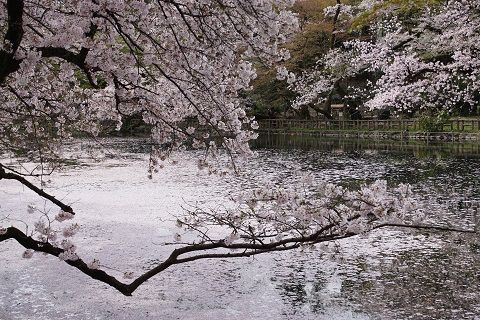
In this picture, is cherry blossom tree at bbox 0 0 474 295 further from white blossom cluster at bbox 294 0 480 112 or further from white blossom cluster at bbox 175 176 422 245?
white blossom cluster at bbox 294 0 480 112

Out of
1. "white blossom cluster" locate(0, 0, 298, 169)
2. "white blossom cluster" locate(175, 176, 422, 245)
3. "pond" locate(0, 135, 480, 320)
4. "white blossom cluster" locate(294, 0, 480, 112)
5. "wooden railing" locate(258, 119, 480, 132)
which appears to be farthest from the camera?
"wooden railing" locate(258, 119, 480, 132)

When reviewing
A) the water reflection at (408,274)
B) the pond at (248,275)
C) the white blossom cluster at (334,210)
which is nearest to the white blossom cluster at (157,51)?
the white blossom cluster at (334,210)

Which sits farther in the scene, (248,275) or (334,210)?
(248,275)

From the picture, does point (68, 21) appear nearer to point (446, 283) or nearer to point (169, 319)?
point (169, 319)

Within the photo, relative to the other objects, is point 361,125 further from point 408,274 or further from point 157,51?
point 157,51

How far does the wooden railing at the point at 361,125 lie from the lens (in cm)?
2964

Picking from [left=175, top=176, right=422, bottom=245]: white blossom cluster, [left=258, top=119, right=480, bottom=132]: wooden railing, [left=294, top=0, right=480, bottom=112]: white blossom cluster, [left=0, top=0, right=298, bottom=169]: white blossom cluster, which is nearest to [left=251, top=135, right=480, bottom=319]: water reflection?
[left=175, top=176, right=422, bottom=245]: white blossom cluster

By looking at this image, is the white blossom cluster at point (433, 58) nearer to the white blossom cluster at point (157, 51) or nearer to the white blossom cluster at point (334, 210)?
the white blossom cluster at point (157, 51)

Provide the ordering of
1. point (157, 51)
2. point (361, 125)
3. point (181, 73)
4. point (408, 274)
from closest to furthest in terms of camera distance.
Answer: point (157, 51) → point (181, 73) → point (408, 274) → point (361, 125)

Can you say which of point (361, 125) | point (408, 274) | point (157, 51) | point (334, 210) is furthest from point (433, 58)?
point (157, 51)

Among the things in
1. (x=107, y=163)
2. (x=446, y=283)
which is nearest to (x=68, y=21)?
(x=446, y=283)

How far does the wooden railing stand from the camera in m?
29.6

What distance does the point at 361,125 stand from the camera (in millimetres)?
37125

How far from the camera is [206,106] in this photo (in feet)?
17.6
